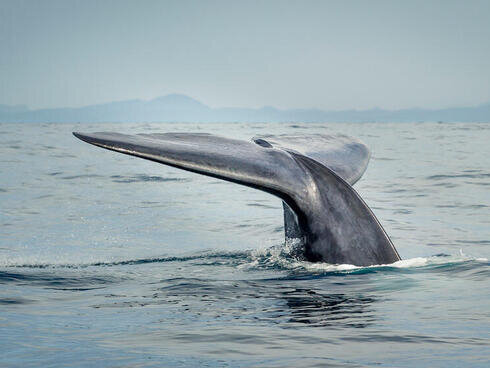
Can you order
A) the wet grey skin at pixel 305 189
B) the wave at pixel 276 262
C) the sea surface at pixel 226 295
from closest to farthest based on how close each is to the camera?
the sea surface at pixel 226 295 < the wet grey skin at pixel 305 189 < the wave at pixel 276 262

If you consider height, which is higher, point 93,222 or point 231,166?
point 231,166

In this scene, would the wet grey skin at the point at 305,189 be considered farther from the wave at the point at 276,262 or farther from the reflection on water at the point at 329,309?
the reflection on water at the point at 329,309

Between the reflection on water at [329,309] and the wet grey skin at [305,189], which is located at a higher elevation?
the wet grey skin at [305,189]

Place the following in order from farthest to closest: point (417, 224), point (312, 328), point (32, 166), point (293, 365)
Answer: point (32, 166), point (417, 224), point (312, 328), point (293, 365)

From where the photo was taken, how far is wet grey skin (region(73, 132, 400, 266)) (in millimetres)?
5929

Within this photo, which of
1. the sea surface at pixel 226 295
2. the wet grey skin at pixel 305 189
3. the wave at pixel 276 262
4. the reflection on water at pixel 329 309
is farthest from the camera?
the wave at pixel 276 262

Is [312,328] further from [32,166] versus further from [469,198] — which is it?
[32,166]

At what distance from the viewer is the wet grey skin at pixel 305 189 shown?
19.5ft

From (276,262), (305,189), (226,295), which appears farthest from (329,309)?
(276,262)

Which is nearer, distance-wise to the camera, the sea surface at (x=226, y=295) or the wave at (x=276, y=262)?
the sea surface at (x=226, y=295)

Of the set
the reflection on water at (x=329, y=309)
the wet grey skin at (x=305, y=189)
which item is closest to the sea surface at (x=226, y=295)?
the reflection on water at (x=329, y=309)

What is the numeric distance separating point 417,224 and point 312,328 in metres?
7.64

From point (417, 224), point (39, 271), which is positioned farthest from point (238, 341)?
point (417, 224)

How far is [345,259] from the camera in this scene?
6.50 m
